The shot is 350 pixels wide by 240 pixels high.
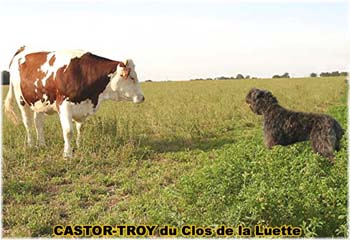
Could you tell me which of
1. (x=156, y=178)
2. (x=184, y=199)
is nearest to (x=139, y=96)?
(x=156, y=178)

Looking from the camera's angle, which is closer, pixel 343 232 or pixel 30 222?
pixel 343 232

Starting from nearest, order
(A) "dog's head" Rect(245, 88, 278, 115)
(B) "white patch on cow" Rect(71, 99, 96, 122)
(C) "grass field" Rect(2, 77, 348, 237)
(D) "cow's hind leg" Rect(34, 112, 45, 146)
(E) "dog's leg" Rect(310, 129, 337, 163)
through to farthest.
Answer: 1. (C) "grass field" Rect(2, 77, 348, 237)
2. (E) "dog's leg" Rect(310, 129, 337, 163)
3. (A) "dog's head" Rect(245, 88, 278, 115)
4. (B) "white patch on cow" Rect(71, 99, 96, 122)
5. (D) "cow's hind leg" Rect(34, 112, 45, 146)

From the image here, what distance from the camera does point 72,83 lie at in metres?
8.38

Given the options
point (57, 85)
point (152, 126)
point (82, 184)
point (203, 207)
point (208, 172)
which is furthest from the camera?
point (152, 126)

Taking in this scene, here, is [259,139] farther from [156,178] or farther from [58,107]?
[58,107]

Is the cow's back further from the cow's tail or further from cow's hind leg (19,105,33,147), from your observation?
the cow's tail

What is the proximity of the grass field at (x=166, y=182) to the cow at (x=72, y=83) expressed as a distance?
0.80 m

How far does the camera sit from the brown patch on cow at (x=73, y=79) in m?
8.41

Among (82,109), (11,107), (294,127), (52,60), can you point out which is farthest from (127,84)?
(294,127)

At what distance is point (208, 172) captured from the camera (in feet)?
20.9

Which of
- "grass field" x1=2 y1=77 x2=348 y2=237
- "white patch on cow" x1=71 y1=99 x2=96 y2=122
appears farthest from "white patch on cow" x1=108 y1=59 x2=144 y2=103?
"grass field" x1=2 y1=77 x2=348 y2=237

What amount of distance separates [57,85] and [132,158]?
6.58ft

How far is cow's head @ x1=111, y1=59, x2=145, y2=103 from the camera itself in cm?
852

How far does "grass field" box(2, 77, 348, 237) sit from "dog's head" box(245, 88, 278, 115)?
2.33 ft
